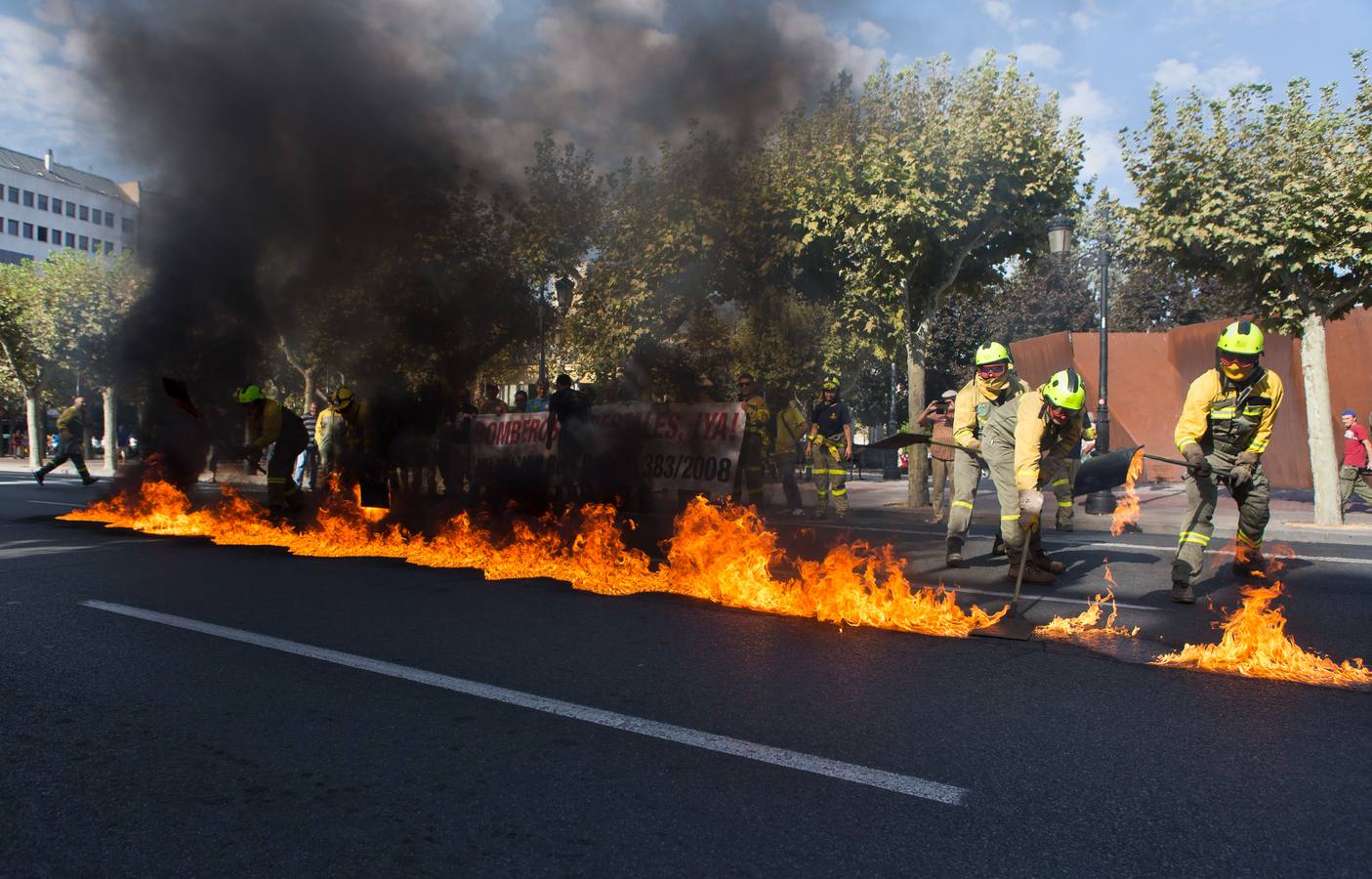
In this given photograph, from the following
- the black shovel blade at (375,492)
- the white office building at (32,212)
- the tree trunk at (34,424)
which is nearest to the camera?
the black shovel blade at (375,492)

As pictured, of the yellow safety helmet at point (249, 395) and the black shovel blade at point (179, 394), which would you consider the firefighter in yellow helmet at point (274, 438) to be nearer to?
the yellow safety helmet at point (249, 395)

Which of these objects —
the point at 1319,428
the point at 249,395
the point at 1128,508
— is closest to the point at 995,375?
the point at 1128,508

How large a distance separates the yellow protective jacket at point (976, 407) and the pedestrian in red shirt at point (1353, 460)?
7220 millimetres

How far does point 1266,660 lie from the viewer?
14.1ft

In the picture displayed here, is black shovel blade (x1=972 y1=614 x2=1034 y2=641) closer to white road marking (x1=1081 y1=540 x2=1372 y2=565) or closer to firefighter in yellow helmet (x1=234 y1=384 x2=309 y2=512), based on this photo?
white road marking (x1=1081 y1=540 x2=1372 y2=565)

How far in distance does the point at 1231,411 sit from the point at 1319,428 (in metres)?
6.53

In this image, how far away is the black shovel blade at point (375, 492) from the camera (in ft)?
31.9

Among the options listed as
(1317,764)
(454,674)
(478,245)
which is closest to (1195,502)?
(1317,764)

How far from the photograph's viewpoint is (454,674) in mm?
4219

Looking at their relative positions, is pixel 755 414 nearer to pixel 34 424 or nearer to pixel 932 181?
pixel 932 181

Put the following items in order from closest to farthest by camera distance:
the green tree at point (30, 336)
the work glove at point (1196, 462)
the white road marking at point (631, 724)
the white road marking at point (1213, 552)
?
the white road marking at point (631, 724), the work glove at point (1196, 462), the white road marking at point (1213, 552), the green tree at point (30, 336)

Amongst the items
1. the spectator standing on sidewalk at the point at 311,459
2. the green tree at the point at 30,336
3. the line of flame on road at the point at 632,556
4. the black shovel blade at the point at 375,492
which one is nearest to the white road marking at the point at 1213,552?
the line of flame on road at the point at 632,556

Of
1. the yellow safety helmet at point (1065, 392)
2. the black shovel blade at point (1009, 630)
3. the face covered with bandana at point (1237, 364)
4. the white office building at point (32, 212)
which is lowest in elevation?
the black shovel blade at point (1009, 630)

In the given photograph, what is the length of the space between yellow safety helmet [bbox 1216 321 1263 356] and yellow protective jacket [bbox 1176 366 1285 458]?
242 mm
